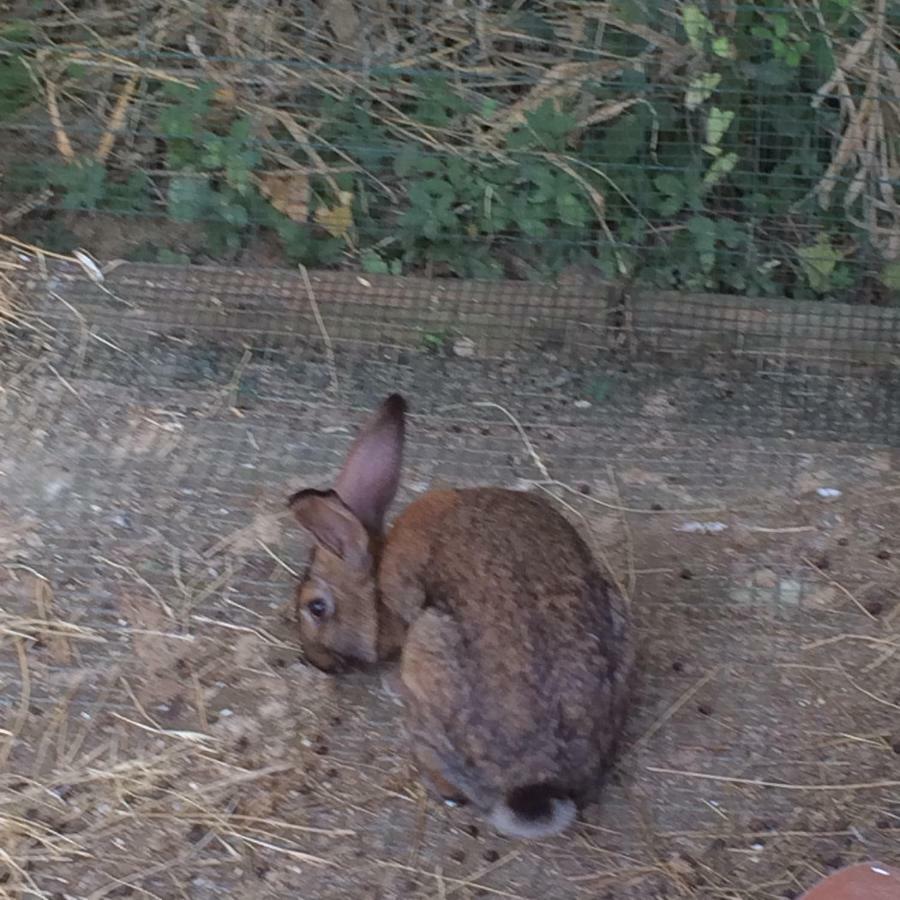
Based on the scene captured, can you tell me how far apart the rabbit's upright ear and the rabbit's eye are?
199 mm

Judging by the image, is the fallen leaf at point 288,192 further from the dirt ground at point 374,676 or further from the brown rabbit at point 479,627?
the brown rabbit at point 479,627

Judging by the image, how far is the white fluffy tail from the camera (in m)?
2.64

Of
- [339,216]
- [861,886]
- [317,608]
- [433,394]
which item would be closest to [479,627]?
[317,608]

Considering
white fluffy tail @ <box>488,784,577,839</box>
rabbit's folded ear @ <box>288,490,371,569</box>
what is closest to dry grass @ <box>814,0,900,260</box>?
rabbit's folded ear @ <box>288,490,371,569</box>

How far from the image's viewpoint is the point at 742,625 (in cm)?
329

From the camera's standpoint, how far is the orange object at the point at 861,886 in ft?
6.91

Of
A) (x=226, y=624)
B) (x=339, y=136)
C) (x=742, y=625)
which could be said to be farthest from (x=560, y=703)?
(x=339, y=136)

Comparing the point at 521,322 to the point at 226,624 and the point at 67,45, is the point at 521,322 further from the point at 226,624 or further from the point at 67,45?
the point at 67,45

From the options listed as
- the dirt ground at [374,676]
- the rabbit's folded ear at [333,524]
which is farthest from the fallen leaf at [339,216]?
the rabbit's folded ear at [333,524]

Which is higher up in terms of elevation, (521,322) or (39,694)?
(521,322)

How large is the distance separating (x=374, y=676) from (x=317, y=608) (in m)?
0.23

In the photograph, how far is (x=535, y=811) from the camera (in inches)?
104

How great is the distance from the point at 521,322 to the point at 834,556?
132 cm

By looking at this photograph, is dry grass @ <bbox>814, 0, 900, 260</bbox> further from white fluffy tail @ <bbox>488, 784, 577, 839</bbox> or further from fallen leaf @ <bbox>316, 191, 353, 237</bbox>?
white fluffy tail @ <bbox>488, 784, 577, 839</bbox>
